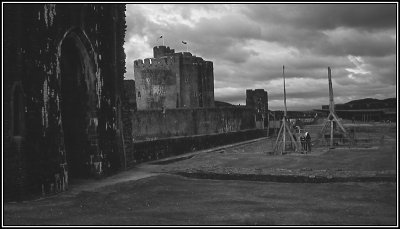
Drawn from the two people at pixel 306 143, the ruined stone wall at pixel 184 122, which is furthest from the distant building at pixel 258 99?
the two people at pixel 306 143

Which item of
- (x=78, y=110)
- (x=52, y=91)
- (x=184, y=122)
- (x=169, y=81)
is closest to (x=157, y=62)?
(x=169, y=81)

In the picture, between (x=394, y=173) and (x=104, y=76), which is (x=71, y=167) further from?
(x=394, y=173)

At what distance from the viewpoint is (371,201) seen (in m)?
6.98

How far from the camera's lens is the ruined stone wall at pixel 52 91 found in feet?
24.6

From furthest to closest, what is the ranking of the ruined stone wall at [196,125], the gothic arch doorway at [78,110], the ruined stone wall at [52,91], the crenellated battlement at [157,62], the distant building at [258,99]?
the distant building at [258,99]
the crenellated battlement at [157,62]
the ruined stone wall at [196,125]
the gothic arch doorway at [78,110]
the ruined stone wall at [52,91]

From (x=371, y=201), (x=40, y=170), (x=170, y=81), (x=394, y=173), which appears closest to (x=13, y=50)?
(x=40, y=170)

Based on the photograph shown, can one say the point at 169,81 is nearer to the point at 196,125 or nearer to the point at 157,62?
the point at 157,62

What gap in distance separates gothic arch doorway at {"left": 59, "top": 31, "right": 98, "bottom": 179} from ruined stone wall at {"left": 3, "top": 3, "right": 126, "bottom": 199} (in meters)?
0.02

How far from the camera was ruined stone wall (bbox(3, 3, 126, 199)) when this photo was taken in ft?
24.6

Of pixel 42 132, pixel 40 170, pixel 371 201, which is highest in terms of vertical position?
pixel 42 132

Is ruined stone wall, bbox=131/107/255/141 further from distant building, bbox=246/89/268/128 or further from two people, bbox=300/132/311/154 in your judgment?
two people, bbox=300/132/311/154

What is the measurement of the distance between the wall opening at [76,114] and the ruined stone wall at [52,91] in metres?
0.03

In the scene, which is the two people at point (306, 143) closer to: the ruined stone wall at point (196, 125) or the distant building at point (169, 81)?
the ruined stone wall at point (196, 125)

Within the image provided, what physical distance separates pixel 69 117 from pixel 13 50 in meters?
3.34
